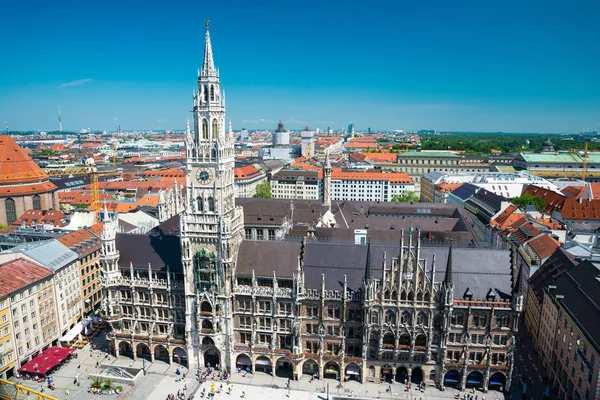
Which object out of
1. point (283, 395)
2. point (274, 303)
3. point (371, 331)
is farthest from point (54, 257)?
point (371, 331)

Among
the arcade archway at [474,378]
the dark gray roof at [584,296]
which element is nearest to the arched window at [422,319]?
the arcade archway at [474,378]

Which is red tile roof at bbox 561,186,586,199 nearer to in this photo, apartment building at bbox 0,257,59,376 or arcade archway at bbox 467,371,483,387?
arcade archway at bbox 467,371,483,387

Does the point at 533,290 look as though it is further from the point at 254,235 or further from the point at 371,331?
the point at 254,235

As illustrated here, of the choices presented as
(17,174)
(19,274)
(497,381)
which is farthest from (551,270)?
(17,174)

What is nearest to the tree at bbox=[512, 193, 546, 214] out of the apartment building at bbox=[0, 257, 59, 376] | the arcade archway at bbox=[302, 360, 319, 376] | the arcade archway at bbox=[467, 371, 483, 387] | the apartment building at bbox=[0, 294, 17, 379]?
the arcade archway at bbox=[467, 371, 483, 387]

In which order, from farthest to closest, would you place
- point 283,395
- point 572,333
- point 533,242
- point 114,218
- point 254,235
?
point 254,235 → point 533,242 → point 114,218 → point 283,395 → point 572,333

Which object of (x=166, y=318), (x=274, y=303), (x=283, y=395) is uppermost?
(x=274, y=303)
